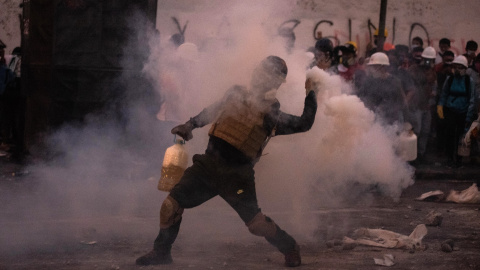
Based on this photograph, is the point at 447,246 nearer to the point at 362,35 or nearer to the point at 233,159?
the point at 233,159

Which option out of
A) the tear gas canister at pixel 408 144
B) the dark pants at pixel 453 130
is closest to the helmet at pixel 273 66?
the tear gas canister at pixel 408 144

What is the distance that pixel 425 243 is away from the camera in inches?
269

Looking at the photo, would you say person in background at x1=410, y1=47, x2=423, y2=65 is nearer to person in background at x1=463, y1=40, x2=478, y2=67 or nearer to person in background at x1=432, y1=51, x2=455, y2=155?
person in background at x1=432, y1=51, x2=455, y2=155

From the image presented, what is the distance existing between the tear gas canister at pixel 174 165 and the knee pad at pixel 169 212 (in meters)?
0.39

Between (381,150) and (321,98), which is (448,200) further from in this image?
(321,98)

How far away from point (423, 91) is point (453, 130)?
0.87 metres

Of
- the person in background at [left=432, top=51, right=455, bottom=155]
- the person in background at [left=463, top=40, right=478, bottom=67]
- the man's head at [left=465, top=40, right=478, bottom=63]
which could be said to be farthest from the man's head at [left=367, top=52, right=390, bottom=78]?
the man's head at [left=465, top=40, right=478, bottom=63]

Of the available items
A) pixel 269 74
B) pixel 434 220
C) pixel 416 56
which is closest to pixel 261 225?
pixel 269 74

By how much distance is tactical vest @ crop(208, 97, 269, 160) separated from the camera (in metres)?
5.43

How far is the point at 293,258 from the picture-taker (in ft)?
18.6

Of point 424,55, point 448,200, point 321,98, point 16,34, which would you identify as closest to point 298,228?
point 321,98

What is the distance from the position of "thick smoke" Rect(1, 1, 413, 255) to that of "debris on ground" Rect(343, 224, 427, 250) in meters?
0.55

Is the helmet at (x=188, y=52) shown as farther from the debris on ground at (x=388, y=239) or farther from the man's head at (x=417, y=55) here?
the man's head at (x=417, y=55)

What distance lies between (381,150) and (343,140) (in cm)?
98
